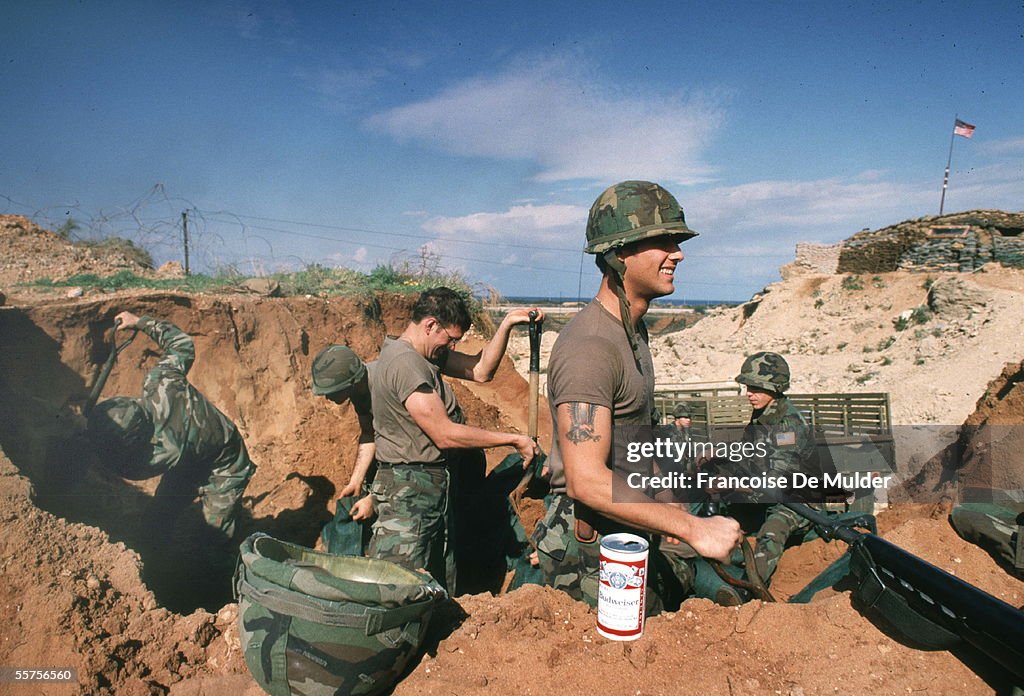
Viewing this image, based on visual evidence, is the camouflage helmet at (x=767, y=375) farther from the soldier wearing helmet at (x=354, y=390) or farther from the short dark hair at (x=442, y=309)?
the soldier wearing helmet at (x=354, y=390)

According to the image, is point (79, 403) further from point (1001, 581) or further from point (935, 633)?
point (1001, 581)

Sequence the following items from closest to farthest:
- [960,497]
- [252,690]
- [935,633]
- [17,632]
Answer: [935,633] < [252,690] < [17,632] < [960,497]

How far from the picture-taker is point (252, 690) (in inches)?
84.9

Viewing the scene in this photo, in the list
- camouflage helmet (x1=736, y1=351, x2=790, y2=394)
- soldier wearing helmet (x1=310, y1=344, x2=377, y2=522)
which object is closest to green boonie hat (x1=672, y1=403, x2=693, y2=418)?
camouflage helmet (x1=736, y1=351, x2=790, y2=394)

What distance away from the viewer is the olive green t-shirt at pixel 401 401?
350cm

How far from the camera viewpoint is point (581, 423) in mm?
1935

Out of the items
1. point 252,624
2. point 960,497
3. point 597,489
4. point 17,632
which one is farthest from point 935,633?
point 17,632

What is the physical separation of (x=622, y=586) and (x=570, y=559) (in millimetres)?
590

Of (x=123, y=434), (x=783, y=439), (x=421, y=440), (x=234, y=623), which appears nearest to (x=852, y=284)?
(x=783, y=439)

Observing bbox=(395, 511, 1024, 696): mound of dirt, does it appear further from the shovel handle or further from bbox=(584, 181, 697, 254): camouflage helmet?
bbox=(584, 181, 697, 254): camouflage helmet

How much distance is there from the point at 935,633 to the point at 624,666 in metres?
1.02

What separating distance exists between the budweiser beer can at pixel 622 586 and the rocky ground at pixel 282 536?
13cm

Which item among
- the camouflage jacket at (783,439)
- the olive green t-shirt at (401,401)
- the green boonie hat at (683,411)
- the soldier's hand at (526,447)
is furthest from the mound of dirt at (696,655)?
the green boonie hat at (683,411)

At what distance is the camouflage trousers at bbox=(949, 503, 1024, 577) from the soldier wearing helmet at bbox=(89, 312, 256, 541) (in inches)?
193
